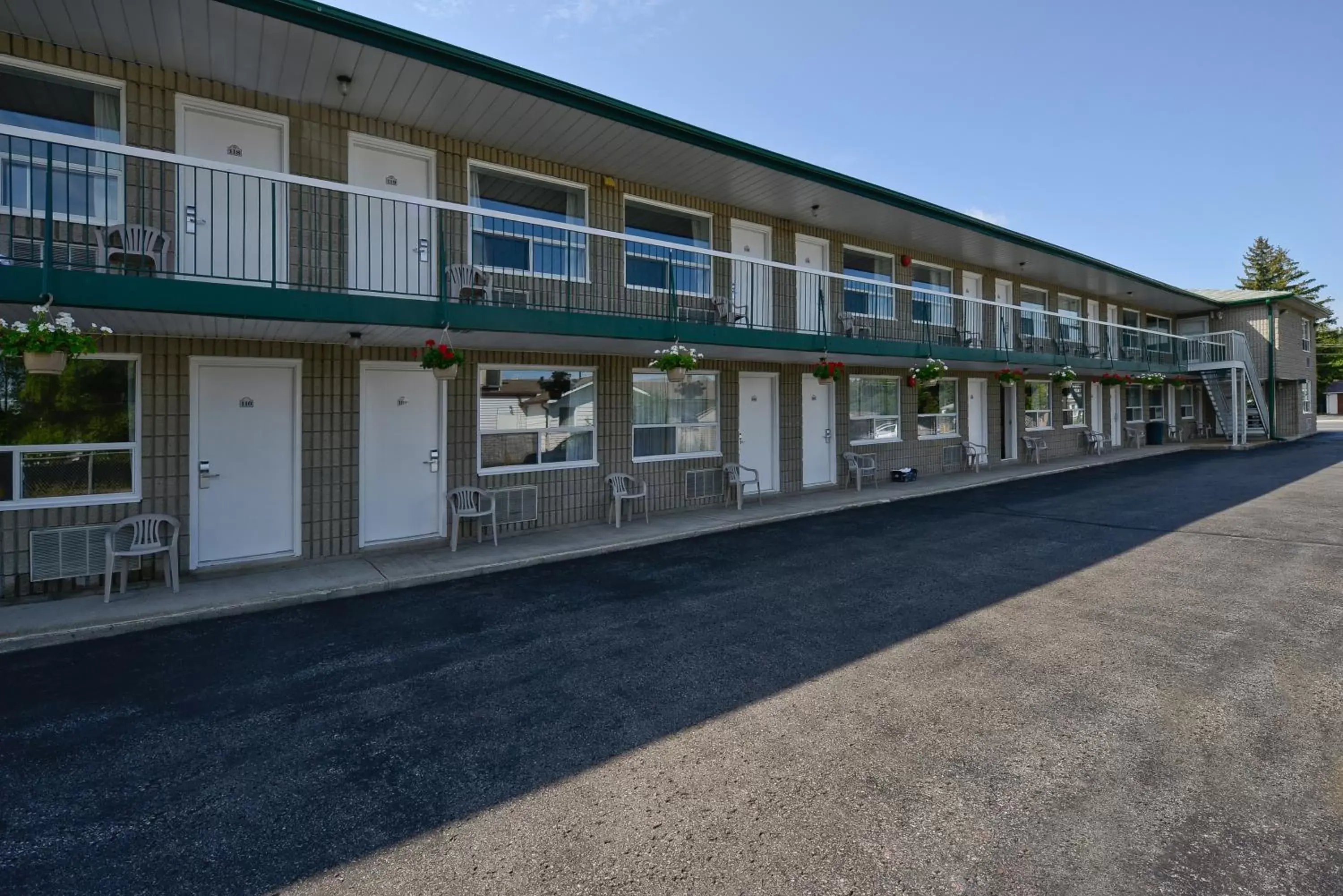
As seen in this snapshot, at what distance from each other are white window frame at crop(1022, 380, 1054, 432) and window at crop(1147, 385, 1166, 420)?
27.3 feet

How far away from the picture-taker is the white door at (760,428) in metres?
12.7

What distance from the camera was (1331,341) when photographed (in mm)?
51031

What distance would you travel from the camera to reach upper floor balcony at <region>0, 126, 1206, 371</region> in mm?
6273

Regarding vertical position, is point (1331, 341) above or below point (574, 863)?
above

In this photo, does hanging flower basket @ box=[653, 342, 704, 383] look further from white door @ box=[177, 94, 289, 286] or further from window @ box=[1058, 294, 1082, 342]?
window @ box=[1058, 294, 1082, 342]

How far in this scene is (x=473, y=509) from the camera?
29.7 ft

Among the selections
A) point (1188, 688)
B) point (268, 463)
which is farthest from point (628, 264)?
point (1188, 688)

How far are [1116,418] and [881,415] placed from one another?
13.5m

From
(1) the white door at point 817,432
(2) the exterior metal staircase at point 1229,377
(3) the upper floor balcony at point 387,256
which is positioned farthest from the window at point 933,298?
(2) the exterior metal staircase at point 1229,377

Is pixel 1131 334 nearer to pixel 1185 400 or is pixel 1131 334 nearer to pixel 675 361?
pixel 1185 400

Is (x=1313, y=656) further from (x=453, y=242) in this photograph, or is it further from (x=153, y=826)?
(x=453, y=242)

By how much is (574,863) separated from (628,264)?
959 cm

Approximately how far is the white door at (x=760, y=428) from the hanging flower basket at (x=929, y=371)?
3366 mm

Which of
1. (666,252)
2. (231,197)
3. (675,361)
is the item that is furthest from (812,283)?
(231,197)
